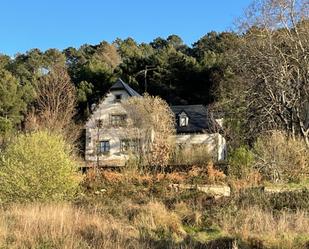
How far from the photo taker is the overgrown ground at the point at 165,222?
9492 millimetres

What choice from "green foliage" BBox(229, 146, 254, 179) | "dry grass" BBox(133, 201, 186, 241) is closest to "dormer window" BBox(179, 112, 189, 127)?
"green foliage" BBox(229, 146, 254, 179)

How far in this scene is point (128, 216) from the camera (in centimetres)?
1358

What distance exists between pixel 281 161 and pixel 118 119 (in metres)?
26.8

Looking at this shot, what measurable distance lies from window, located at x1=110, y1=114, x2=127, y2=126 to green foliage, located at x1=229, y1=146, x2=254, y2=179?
22398mm

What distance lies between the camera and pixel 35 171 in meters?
16.1

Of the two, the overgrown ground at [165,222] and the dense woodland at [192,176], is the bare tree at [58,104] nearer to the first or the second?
the dense woodland at [192,176]

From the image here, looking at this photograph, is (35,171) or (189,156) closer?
(35,171)

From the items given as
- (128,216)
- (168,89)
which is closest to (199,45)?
(168,89)

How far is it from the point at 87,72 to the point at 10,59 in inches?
884

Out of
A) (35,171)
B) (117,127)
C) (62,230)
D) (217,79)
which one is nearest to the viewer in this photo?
(62,230)

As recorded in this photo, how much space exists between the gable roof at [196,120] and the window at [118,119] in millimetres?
5118

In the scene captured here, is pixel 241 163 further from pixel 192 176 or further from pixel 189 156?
pixel 189 156

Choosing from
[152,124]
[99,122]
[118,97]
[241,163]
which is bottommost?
[241,163]

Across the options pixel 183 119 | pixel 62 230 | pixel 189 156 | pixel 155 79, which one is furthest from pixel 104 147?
pixel 62 230
